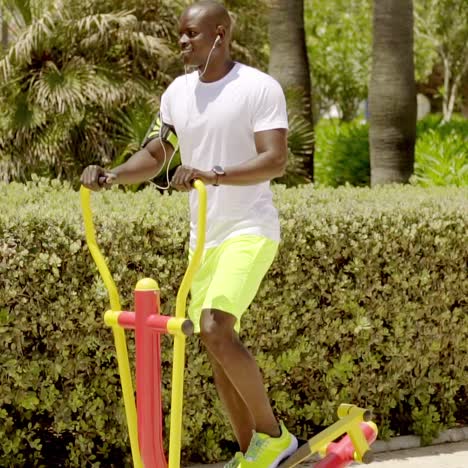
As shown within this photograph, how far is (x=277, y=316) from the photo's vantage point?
216 inches

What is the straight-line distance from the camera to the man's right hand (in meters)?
3.91

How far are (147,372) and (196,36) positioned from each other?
4.26ft

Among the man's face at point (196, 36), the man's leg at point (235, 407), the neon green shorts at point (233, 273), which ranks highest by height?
the man's face at point (196, 36)

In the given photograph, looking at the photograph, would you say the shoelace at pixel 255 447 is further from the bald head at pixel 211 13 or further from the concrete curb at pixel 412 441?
the concrete curb at pixel 412 441

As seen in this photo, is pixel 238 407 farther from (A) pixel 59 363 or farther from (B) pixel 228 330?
(A) pixel 59 363

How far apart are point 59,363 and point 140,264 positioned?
594 millimetres

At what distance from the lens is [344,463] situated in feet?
14.2

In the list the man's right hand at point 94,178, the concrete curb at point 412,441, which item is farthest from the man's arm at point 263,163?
the concrete curb at point 412,441

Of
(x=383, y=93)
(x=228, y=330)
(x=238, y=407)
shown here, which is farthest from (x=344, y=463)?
(x=383, y=93)

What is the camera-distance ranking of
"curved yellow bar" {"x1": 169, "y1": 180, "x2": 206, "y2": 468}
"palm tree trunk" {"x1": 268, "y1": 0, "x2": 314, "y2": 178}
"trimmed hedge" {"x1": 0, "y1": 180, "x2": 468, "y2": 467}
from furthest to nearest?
"palm tree trunk" {"x1": 268, "y1": 0, "x2": 314, "y2": 178}
"trimmed hedge" {"x1": 0, "y1": 180, "x2": 468, "y2": 467}
"curved yellow bar" {"x1": 169, "y1": 180, "x2": 206, "y2": 468}

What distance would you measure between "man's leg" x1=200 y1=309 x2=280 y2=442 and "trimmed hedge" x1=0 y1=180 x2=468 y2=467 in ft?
2.94

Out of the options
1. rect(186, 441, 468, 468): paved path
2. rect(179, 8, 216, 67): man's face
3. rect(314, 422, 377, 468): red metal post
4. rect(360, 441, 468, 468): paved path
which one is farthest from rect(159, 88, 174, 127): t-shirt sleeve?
rect(360, 441, 468, 468): paved path

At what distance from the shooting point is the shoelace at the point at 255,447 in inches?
168

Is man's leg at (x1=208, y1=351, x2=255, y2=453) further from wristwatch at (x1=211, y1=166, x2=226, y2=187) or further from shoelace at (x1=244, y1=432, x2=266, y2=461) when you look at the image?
wristwatch at (x1=211, y1=166, x2=226, y2=187)
